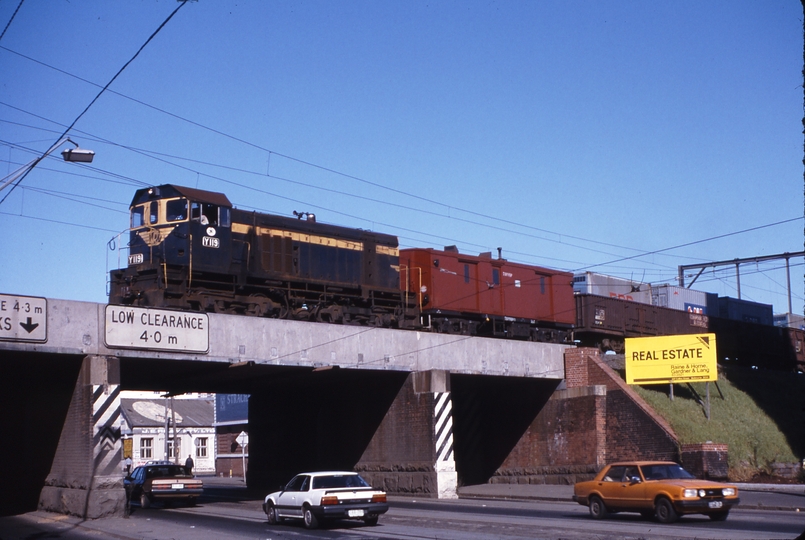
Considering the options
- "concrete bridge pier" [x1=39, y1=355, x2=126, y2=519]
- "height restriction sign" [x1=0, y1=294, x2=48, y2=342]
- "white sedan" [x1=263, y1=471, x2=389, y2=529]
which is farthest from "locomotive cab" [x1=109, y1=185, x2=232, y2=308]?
"white sedan" [x1=263, y1=471, x2=389, y2=529]

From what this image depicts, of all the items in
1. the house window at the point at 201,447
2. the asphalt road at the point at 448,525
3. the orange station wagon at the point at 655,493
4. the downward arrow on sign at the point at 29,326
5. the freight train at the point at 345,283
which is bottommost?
the house window at the point at 201,447

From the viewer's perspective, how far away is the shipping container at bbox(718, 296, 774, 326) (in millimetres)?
52906

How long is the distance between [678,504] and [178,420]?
59.5 meters

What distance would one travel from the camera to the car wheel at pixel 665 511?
1725 centimetres

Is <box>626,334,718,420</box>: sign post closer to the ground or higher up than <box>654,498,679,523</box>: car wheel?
higher up

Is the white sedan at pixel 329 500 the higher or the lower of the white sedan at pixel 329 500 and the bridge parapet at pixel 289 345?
the lower

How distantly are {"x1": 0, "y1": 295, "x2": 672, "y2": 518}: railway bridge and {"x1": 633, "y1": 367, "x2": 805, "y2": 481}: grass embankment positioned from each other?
3341 mm

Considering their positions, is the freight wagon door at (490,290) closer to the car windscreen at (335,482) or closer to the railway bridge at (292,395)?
the railway bridge at (292,395)

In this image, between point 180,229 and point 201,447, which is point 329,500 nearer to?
point 180,229

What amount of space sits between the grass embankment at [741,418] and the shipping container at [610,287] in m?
7.73

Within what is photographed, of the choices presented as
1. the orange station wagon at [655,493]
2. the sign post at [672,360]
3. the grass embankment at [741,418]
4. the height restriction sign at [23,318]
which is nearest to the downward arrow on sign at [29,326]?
the height restriction sign at [23,318]

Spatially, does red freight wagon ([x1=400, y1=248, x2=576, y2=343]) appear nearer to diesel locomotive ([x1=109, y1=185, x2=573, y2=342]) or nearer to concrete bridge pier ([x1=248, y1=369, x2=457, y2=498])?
diesel locomotive ([x1=109, y1=185, x2=573, y2=342])

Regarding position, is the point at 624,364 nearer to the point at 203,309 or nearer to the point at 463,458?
the point at 463,458

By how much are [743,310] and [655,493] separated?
132 feet
